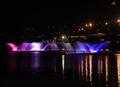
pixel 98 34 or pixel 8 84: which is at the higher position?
pixel 98 34

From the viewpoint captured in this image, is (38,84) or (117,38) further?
(117,38)

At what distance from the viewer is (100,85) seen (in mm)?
29969

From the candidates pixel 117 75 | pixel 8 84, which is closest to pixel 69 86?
pixel 8 84

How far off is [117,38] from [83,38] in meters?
18.0

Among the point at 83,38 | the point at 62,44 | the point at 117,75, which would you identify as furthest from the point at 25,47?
the point at 117,75

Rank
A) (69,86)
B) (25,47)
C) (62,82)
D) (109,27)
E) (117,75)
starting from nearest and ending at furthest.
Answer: (69,86) < (62,82) < (117,75) < (25,47) < (109,27)

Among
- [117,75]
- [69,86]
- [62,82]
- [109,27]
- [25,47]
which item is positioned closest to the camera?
[69,86]

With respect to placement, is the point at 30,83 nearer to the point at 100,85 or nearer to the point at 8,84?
the point at 8,84

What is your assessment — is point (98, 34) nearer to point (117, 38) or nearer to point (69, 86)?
point (117, 38)

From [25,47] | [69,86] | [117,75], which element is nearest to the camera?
[69,86]

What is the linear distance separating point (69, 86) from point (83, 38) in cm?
11137

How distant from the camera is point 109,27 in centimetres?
13438

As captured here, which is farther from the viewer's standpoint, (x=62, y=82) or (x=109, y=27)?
(x=109, y=27)

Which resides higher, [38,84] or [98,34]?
[98,34]
